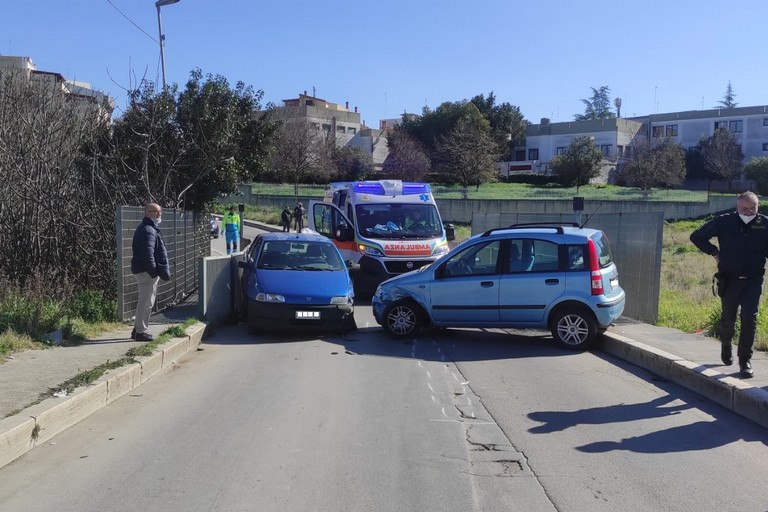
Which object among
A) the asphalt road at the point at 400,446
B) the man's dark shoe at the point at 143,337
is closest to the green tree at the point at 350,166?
the man's dark shoe at the point at 143,337

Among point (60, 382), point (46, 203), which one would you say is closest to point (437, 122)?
point (46, 203)

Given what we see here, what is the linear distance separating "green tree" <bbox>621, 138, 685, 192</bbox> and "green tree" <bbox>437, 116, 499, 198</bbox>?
12.5 meters

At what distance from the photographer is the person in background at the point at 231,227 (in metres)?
22.7

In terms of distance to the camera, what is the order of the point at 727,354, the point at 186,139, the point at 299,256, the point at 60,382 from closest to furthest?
the point at 60,382
the point at 727,354
the point at 299,256
the point at 186,139

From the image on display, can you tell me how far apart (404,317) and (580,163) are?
167 feet

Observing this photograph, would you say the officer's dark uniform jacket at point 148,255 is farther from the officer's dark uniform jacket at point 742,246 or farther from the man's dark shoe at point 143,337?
the officer's dark uniform jacket at point 742,246

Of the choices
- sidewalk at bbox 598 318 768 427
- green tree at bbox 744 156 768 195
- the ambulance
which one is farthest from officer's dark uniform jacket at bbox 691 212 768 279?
green tree at bbox 744 156 768 195

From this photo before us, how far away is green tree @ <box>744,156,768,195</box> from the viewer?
61812mm

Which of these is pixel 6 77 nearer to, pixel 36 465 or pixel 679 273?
pixel 36 465

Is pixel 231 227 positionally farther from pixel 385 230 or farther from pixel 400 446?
pixel 400 446

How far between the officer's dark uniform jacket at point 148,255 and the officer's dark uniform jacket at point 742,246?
7.01m

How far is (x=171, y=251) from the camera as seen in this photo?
13.0 metres

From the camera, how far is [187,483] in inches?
192

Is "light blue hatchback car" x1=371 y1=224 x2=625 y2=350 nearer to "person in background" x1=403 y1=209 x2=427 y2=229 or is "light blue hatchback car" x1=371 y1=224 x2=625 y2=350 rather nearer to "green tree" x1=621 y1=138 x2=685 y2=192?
"person in background" x1=403 y1=209 x2=427 y2=229
